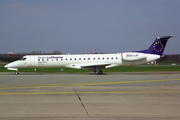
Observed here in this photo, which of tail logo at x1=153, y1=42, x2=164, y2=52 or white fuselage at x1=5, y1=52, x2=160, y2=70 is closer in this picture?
white fuselage at x1=5, y1=52, x2=160, y2=70

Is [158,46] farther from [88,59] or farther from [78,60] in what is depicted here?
[78,60]

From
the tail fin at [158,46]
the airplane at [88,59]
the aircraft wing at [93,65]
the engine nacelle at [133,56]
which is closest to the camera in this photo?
the aircraft wing at [93,65]

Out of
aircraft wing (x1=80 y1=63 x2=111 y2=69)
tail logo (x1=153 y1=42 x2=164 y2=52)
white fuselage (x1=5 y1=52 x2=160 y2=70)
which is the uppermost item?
tail logo (x1=153 y1=42 x2=164 y2=52)

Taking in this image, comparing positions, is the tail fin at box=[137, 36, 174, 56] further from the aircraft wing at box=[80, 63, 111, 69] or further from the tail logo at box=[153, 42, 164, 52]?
the aircraft wing at box=[80, 63, 111, 69]

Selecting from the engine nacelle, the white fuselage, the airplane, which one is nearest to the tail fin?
the airplane

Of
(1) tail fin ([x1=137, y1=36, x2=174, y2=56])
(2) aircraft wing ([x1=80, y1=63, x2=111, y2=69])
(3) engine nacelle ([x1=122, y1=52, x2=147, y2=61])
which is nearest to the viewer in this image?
(2) aircraft wing ([x1=80, y1=63, x2=111, y2=69])

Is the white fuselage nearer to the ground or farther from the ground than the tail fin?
nearer to the ground

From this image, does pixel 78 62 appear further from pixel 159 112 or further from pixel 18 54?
pixel 18 54

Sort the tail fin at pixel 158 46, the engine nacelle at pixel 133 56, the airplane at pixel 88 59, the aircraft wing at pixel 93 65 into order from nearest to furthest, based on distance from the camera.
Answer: the aircraft wing at pixel 93 65 < the engine nacelle at pixel 133 56 < the airplane at pixel 88 59 < the tail fin at pixel 158 46

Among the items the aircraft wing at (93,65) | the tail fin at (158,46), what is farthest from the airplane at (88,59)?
→ the aircraft wing at (93,65)

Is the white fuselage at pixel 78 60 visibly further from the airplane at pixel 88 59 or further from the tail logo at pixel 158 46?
the tail logo at pixel 158 46

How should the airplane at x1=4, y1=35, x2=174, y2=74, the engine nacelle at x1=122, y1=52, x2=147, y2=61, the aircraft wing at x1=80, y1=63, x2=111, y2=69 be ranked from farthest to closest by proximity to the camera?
the airplane at x1=4, y1=35, x2=174, y2=74, the engine nacelle at x1=122, y1=52, x2=147, y2=61, the aircraft wing at x1=80, y1=63, x2=111, y2=69

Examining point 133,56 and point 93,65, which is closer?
point 93,65

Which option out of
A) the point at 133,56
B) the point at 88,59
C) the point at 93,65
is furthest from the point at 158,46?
the point at 88,59
